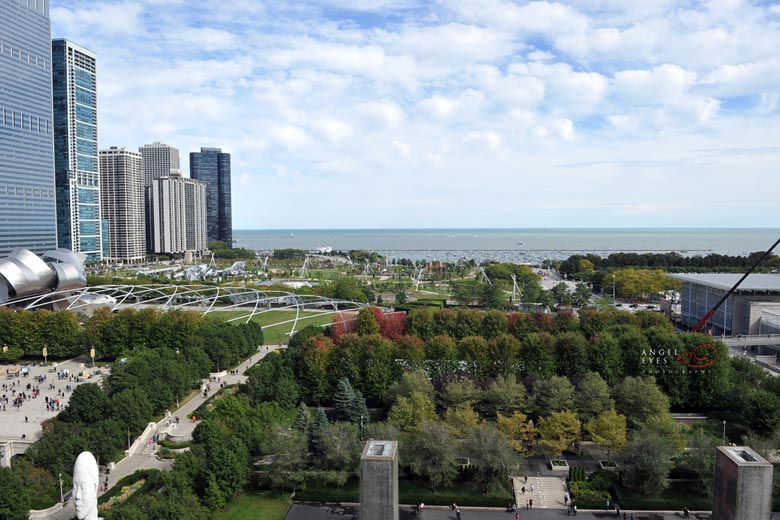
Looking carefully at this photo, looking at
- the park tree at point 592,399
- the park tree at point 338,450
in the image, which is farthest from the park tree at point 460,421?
the park tree at point 592,399

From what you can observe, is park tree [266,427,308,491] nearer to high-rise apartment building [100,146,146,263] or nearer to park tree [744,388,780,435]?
park tree [744,388,780,435]

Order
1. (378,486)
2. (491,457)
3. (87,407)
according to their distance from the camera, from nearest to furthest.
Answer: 1. (378,486)
2. (491,457)
3. (87,407)

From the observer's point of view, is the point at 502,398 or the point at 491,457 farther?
the point at 502,398

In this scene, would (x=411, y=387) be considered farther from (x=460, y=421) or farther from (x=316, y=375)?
(x=316, y=375)

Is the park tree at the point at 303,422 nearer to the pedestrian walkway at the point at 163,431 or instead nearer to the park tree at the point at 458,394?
the pedestrian walkway at the point at 163,431

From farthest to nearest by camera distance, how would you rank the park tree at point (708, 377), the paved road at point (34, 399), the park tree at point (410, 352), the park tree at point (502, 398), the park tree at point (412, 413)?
the park tree at point (410, 352) → the park tree at point (708, 377) → the paved road at point (34, 399) → the park tree at point (502, 398) → the park tree at point (412, 413)

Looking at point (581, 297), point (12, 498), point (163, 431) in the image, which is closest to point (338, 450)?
point (163, 431)

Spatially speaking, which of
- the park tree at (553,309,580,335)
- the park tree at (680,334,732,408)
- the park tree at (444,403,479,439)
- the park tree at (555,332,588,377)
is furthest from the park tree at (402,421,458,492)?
the park tree at (553,309,580,335)
